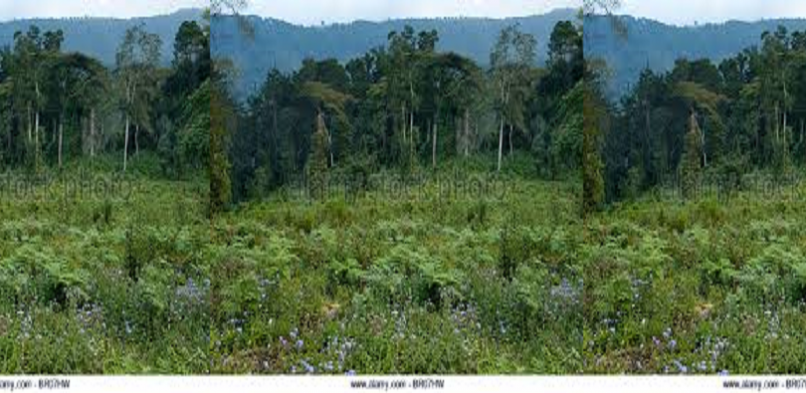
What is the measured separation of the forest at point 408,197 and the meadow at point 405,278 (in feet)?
0.06

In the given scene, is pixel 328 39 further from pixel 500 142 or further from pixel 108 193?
pixel 108 193

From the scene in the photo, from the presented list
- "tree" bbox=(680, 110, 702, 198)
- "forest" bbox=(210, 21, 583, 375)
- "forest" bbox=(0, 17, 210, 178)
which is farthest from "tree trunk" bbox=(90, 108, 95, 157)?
"tree" bbox=(680, 110, 702, 198)

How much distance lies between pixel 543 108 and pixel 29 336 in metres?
5.16

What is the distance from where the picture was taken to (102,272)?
899 centimetres

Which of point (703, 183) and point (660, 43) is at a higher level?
point (660, 43)

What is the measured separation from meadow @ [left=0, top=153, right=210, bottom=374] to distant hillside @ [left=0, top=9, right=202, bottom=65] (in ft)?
3.61

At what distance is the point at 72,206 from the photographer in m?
9.93

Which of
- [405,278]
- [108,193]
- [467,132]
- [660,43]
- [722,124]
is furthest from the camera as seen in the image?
[660,43]

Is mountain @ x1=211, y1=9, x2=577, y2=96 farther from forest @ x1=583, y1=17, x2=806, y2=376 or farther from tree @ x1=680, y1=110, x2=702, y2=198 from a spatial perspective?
tree @ x1=680, y1=110, x2=702, y2=198

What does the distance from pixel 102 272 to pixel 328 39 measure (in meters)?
3.13

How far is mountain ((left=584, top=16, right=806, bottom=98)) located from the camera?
10.3 metres

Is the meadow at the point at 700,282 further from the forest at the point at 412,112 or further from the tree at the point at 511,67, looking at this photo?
the tree at the point at 511,67

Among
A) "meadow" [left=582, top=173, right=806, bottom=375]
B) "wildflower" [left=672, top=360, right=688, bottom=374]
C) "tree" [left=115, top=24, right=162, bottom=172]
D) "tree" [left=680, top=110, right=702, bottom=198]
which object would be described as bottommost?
A: "wildflower" [left=672, top=360, right=688, bottom=374]

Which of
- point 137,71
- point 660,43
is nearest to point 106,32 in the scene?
point 137,71
